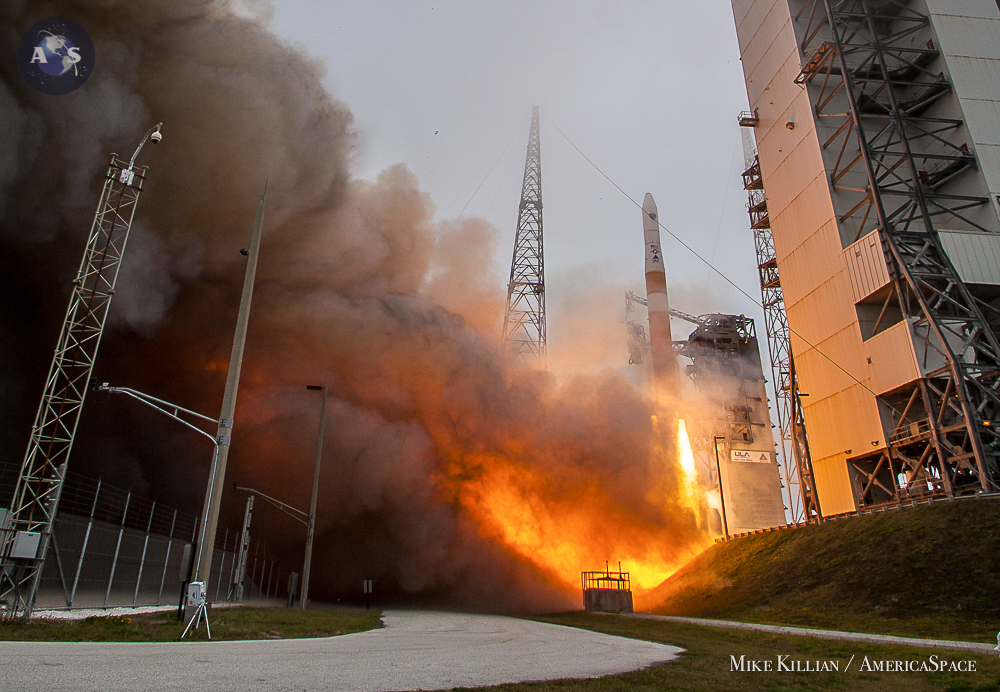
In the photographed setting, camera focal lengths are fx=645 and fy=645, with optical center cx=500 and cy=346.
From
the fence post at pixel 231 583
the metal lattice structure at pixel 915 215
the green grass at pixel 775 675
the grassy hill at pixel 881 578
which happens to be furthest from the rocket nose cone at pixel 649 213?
the green grass at pixel 775 675

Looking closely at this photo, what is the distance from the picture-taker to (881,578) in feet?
92.7

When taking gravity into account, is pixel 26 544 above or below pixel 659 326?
below

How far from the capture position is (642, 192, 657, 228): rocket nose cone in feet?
250

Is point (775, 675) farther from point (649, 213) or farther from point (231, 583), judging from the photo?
point (649, 213)

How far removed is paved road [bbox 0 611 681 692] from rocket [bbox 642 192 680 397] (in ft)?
183

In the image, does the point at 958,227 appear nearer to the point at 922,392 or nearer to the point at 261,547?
the point at 922,392

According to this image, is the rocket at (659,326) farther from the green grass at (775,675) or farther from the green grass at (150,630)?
the green grass at (150,630)

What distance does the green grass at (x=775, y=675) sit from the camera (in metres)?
8.91

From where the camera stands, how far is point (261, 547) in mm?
51656

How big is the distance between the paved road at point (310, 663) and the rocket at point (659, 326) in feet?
183

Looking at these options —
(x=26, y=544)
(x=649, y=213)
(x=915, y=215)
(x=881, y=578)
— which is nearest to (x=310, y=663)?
(x=26, y=544)

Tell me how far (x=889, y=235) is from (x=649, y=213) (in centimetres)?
3735

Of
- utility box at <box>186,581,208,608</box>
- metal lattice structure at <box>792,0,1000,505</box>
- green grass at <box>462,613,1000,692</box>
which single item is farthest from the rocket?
utility box at <box>186,581,208,608</box>

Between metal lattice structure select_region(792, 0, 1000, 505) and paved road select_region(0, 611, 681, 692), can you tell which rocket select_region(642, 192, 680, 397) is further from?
paved road select_region(0, 611, 681, 692)
